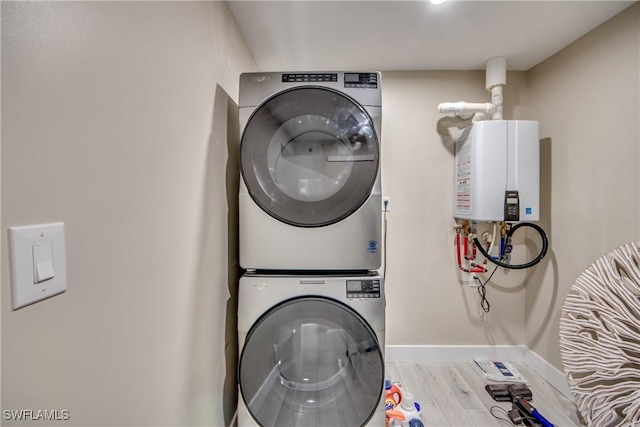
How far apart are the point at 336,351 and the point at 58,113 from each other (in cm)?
127

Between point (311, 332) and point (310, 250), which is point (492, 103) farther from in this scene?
point (311, 332)

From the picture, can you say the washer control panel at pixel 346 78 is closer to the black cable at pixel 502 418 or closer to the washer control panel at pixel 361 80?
the washer control panel at pixel 361 80

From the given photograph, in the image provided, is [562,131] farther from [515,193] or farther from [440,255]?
[440,255]

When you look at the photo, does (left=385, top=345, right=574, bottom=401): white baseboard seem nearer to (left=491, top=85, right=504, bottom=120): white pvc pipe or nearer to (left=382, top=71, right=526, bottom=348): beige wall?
(left=382, top=71, right=526, bottom=348): beige wall

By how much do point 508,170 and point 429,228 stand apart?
0.67m

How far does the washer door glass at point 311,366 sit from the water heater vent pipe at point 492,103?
Answer: 5.58 ft

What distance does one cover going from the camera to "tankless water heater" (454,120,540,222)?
182 centimetres

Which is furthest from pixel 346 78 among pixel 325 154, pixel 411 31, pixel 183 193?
pixel 183 193

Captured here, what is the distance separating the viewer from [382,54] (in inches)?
75.0

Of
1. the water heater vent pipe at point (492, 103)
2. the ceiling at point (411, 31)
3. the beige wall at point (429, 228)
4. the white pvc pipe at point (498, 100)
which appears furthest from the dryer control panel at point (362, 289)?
the white pvc pipe at point (498, 100)

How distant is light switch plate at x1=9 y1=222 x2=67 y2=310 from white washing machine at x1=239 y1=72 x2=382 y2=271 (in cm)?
77

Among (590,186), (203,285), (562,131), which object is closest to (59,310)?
(203,285)

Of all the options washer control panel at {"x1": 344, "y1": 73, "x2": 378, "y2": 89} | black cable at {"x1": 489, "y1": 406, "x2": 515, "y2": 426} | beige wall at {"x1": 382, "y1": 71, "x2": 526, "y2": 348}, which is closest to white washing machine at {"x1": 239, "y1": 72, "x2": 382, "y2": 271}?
washer control panel at {"x1": 344, "y1": 73, "x2": 378, "y2": 89}

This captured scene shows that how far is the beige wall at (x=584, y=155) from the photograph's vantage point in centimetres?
147
